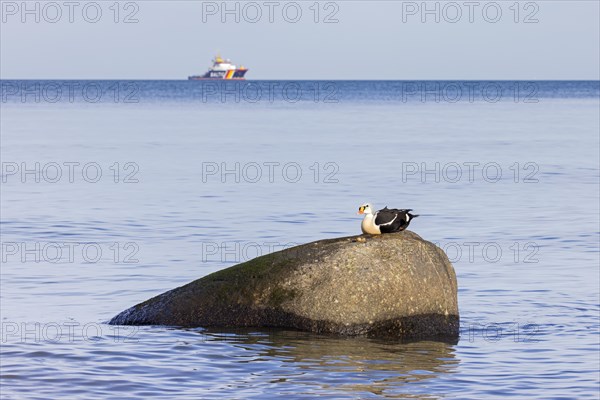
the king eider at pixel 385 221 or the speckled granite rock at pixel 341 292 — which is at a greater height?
the king eider at pixel 385 221

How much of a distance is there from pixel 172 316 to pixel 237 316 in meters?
1.02

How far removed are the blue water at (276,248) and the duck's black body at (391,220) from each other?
1603mm

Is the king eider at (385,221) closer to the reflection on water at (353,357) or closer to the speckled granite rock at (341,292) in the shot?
the speckled granite rock at (341,292)

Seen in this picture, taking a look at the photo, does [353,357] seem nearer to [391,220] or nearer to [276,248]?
[391,220]

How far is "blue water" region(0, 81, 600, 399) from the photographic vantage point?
12766 mm

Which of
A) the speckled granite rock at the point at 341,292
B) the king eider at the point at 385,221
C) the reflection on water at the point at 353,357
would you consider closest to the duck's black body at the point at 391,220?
the king eider at the point at 385,221

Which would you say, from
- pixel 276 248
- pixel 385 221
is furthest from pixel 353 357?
pixel 276 248

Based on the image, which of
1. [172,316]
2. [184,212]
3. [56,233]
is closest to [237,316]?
[172,316]

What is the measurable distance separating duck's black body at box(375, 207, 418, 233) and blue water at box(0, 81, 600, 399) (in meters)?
1.60

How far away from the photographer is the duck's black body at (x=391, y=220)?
1452 cm

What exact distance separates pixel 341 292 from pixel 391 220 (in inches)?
49.9

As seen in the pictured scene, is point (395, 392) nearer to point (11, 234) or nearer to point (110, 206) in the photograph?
point (11, 234)

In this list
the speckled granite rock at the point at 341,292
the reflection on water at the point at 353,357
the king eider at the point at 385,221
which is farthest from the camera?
the king eider at the point at 385,221

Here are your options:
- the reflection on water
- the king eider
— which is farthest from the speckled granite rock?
the reflection on water
